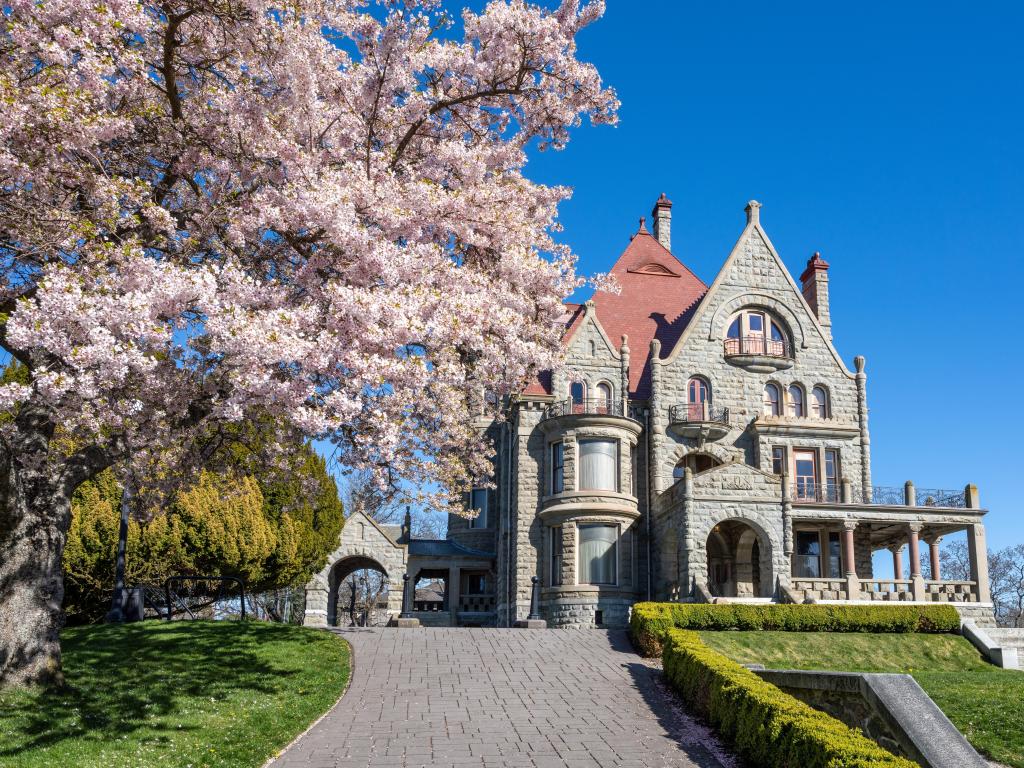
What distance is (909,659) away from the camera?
82.4 feet

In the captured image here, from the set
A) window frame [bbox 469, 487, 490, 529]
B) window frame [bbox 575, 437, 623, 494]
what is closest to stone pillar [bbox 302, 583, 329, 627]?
window frame [bbox 469, 487, 490, 529]

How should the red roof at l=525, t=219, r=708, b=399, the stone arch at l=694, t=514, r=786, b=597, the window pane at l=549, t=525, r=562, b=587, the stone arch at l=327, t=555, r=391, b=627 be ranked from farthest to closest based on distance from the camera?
the stone arch at l=327, t=555, r=391, b=627
the red roof at l=525, t=219, r=708, b=399
the window pane at l=549, t=525, r=562, b=587
the stone arch at l=694, t=514, r=786, b=597

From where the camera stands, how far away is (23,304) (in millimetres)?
10008

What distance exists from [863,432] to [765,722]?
26.3m

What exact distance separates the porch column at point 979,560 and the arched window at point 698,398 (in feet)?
32.4

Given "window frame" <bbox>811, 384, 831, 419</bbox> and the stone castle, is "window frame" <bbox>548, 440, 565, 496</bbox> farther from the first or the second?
"window frame" <bbox>811, 384, 831, 419</bbox>

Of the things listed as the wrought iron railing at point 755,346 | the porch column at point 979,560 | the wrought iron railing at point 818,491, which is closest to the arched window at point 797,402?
the wrought iron railing at point 755,346

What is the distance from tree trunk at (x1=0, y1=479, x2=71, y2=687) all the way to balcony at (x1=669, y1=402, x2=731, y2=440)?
24449 mm

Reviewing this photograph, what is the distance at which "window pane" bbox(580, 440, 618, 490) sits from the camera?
3388 cm

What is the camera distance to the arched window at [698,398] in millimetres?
35156

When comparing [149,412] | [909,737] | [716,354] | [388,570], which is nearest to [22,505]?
[149,412]

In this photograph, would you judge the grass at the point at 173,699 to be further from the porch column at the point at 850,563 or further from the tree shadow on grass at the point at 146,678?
the porch column at the point at 850,563

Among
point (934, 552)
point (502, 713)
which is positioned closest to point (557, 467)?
point (934, 552)

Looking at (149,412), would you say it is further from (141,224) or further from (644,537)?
(644,537)
